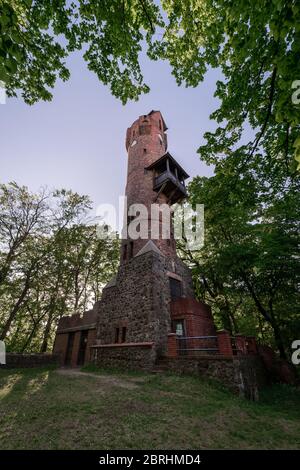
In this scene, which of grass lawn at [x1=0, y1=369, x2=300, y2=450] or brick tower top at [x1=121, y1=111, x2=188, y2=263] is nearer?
grass lawn at [x1=0, y1=369, x2=300, y2=450]

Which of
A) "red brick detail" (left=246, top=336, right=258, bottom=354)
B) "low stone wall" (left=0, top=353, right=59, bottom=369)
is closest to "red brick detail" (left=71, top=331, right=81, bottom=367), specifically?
"low stone wall" (left=0, top=353, right=59, bottom=369)

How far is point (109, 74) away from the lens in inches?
239

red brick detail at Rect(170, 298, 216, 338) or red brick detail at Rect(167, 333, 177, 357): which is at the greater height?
red brick detail at Rect(170, 298, 216, 338)

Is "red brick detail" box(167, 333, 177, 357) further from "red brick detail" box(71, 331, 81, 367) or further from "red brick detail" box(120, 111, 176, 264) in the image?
"red brick detail" box(71, 331, 81, 367)

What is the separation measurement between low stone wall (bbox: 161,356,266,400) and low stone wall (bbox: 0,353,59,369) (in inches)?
399

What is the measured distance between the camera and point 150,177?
17.8 meters

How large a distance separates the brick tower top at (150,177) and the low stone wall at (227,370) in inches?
270

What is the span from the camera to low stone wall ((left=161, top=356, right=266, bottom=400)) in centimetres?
793

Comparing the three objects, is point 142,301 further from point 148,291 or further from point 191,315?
point 191,315

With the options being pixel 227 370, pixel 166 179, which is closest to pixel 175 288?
pixel 227 370

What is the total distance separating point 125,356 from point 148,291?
3524 millimetres

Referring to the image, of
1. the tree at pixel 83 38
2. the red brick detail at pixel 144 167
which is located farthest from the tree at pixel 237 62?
the red brick detail at pixel 144 167

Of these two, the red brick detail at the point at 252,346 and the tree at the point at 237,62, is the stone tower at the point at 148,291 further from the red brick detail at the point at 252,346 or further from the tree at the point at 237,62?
the tree at the point at 237,62

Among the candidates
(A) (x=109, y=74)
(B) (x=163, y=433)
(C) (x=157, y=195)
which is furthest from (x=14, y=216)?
(B) (x=163, y=433)
